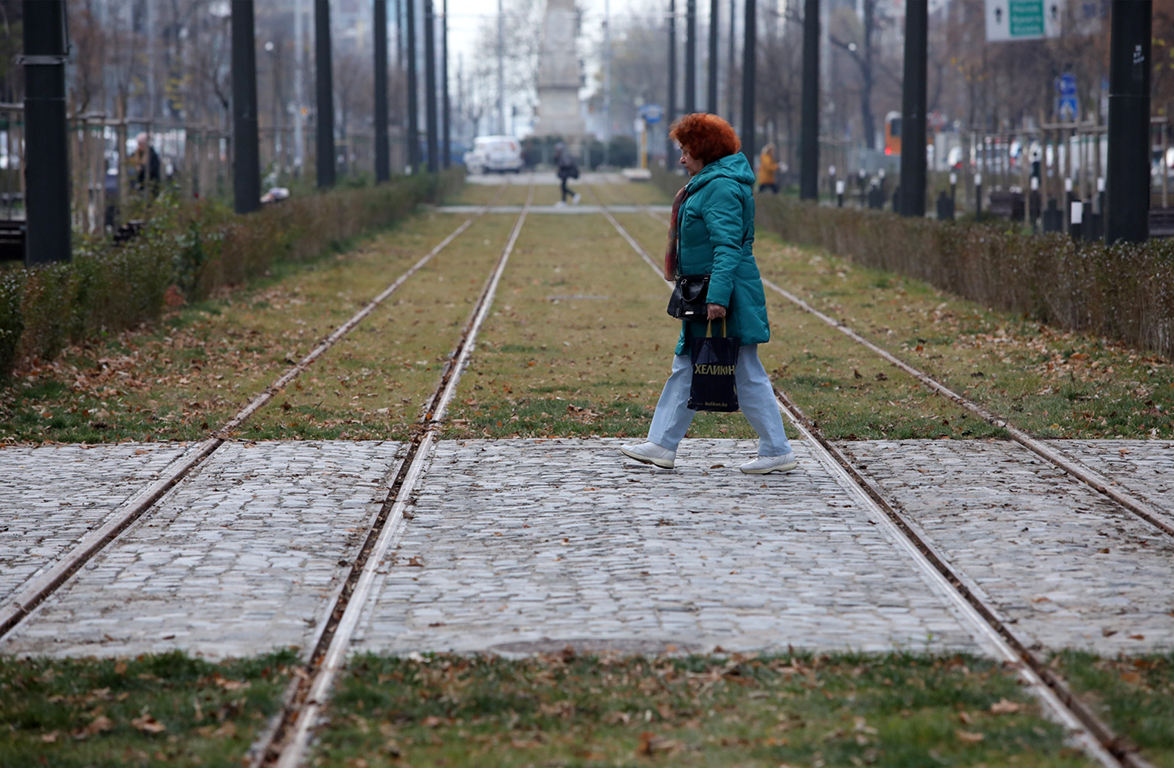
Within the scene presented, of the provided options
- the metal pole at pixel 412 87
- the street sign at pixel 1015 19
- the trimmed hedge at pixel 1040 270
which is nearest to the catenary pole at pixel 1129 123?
the trimmed hedge at pixel 1040 270

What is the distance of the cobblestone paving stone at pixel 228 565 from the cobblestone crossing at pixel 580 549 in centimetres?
2

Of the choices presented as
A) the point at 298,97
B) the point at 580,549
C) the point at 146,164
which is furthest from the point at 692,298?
the point at 298,97

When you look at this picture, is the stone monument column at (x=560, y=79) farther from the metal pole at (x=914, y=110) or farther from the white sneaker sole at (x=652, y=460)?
the white sneaker sole at (x=652, y=460)

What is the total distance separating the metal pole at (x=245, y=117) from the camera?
78.4ft

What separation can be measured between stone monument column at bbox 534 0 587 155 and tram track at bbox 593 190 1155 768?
251ft

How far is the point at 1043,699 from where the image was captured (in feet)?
15.8

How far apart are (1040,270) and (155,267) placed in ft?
28.6

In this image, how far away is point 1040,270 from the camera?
15539 mm

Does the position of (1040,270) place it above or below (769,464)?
above

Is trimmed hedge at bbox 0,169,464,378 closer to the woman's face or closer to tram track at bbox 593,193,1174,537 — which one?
the woman's face

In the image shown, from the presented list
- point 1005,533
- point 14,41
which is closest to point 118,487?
point 1005,533

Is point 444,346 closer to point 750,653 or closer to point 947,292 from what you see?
point 947,292

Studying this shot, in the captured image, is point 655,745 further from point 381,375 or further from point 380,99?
point 380,99

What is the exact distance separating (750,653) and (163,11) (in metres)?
75.7
